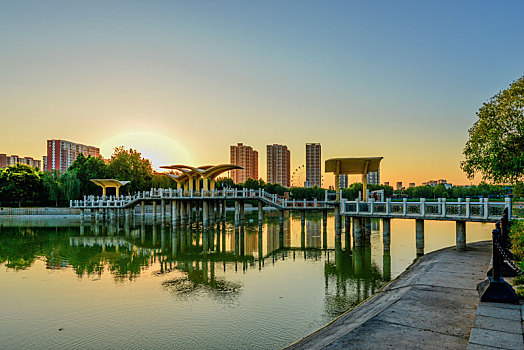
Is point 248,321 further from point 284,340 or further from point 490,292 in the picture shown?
point 490,292

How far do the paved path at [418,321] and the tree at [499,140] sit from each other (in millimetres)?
7442

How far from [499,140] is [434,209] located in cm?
462

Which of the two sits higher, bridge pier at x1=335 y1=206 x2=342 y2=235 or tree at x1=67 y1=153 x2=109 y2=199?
tree at x1=67 y1=153 x2=109 y2=199

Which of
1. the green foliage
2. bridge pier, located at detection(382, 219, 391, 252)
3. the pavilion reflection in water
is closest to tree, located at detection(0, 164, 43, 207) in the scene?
the pavilion reflection in water

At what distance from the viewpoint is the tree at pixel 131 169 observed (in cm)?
6456

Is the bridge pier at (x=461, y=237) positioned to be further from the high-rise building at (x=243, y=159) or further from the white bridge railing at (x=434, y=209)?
the high-rise building at (x=243, y=159)

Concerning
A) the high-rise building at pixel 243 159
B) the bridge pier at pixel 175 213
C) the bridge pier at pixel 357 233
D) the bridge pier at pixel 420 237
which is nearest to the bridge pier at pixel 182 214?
the bridge pier at pixel 175 213

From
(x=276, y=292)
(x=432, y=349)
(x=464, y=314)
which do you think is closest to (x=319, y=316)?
(x=276, y=292)

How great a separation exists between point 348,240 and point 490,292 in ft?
60.2

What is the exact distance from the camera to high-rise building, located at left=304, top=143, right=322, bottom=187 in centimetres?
17388

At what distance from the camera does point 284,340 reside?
28.8ft

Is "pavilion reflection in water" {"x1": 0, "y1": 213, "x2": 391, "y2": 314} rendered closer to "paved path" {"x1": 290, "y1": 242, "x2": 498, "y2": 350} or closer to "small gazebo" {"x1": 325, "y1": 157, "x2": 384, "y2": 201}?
"paved path" {"x1": 290, "y1": 242, "x2": 498, "y2": 350}

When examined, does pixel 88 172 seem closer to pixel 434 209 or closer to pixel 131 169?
pixel 131 169

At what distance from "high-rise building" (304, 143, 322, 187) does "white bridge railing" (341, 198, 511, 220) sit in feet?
495
